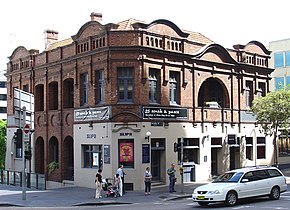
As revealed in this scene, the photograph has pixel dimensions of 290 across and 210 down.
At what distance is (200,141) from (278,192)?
1118 cm

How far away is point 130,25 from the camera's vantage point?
3047 centimetres

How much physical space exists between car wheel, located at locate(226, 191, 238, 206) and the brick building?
9112mm

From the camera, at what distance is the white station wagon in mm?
19734

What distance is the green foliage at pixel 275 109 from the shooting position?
32594 millimetres

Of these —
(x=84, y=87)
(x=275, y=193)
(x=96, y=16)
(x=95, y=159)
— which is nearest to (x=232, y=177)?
(x=275, y=193)

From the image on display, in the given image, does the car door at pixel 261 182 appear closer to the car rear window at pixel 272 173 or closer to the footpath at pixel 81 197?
the car rear window at pixel 272 173

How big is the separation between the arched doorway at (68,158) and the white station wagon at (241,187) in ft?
49.1

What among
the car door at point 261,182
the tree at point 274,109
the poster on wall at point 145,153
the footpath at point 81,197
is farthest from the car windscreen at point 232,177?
the tree at point 274,109

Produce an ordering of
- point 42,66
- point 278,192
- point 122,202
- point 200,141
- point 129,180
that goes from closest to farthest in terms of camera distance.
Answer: point 278,192 → point 122,202 → point 129,180 → point 200,141 → point 42,66

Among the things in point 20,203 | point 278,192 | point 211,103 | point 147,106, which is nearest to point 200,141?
point 211,103

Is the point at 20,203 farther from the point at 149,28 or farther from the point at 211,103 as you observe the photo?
the point at 211,103

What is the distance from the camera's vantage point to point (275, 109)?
3278cm

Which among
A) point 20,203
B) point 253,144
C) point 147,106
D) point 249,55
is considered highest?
point 249,55

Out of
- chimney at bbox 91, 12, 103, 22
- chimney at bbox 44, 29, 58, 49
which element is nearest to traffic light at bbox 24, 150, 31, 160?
chimney at bbox 91, 12, 103, 22
